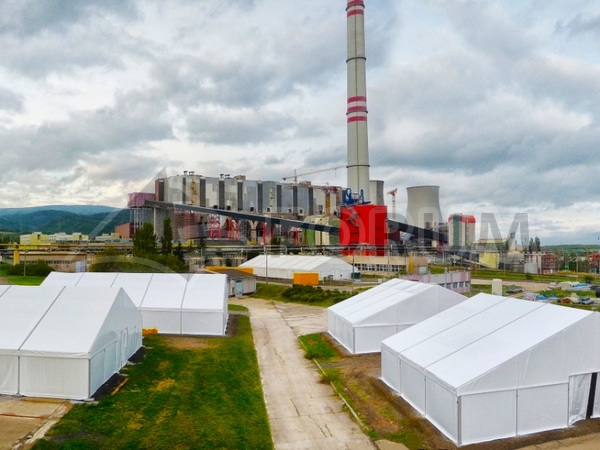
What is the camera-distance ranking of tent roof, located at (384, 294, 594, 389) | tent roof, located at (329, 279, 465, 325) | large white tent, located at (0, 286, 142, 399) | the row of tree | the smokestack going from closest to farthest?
tent roof, located at (384, 294, 594, 389) < large white tent, located at (0, 286, 142, 399) < tent roof, located at (329, 279, 465, 325) < the row of tree < the smokestack

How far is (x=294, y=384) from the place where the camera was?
55.6 ft

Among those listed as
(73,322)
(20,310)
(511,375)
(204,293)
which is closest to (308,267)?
(204,293)

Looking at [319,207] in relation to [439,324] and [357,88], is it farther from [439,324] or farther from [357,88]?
[439,324]

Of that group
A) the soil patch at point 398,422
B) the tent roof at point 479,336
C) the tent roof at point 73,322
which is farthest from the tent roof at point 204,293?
the tent roof at point 479,336

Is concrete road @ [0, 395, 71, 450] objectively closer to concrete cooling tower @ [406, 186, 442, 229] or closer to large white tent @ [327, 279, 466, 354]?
large white tent @ [327, 279, 466, 354]

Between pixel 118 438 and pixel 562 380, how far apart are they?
1138 cm

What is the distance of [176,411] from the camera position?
13.3m

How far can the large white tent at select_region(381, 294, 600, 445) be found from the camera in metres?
11.6

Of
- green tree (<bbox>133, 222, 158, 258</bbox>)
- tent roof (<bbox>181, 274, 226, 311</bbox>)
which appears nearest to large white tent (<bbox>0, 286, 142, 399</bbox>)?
tent roof (<bbox>181, 274, 226, 311</bbox>)

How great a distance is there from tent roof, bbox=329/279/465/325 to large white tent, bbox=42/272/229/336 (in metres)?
6.41

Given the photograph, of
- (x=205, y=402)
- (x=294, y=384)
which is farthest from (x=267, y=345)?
(x=205, y=402)

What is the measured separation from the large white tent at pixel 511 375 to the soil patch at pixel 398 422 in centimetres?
21

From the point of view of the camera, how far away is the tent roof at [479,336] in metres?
12.2

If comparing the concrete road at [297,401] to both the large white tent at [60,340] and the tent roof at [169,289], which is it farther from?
the large white tent at [60,340]
